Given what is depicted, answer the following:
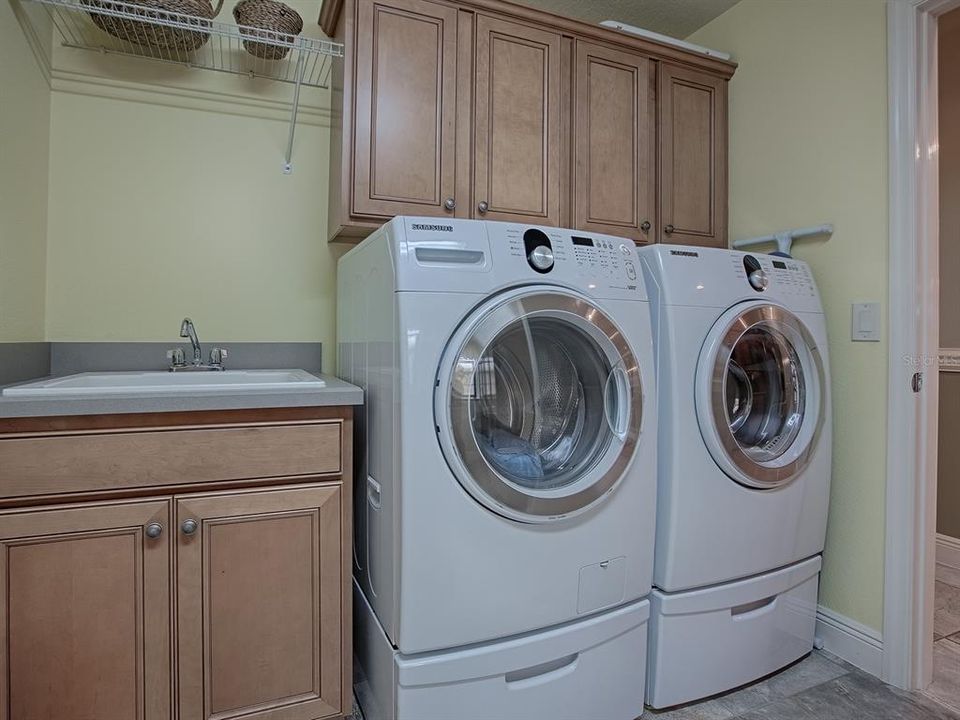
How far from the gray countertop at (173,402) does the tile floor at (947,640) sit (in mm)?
1842

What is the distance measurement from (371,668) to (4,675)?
755mm

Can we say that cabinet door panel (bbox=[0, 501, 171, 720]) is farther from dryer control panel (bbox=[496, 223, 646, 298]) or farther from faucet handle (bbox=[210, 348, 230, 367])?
dryer control panel (bbox=[496, 223, 646, 298])

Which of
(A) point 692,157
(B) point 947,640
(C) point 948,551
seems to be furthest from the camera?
(C) point 948,551

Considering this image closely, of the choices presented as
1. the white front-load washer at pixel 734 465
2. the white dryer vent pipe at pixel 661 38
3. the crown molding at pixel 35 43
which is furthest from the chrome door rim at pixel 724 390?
the crown molding at pixel 35 43

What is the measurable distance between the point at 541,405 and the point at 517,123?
1038mm

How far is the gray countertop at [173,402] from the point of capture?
1085mm

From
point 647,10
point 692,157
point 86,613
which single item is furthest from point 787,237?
point 86,613

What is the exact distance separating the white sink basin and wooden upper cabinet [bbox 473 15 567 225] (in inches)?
33.3

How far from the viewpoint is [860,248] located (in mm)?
1728

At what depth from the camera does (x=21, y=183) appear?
1494 mm

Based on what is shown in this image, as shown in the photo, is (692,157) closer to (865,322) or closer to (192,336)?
(865,322)

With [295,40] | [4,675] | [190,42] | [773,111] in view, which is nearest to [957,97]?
[773,111]

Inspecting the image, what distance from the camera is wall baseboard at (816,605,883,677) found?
165cm

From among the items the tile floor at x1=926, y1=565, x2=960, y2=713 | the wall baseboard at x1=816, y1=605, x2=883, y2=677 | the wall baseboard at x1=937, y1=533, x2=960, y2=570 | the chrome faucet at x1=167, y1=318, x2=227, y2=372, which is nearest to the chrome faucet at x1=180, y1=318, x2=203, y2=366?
the chrome faucet at x1=167, y1=318, x2=227, y2=372
